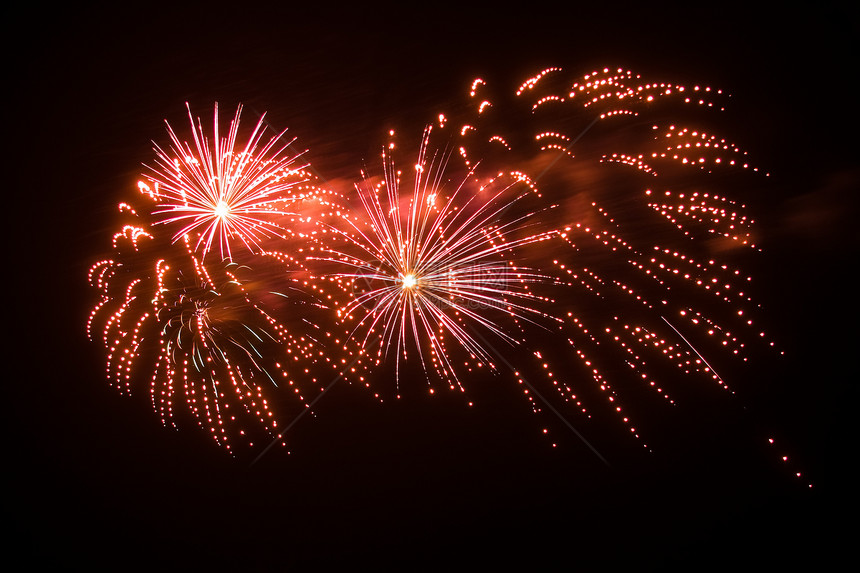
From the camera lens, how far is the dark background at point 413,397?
1317 mm

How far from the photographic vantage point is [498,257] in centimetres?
138

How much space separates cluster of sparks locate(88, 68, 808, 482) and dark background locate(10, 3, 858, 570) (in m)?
0.11

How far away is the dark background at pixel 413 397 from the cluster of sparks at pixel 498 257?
11cm

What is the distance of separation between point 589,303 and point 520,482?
630 millimetres

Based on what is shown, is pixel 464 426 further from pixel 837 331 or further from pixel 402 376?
pixel 837 331

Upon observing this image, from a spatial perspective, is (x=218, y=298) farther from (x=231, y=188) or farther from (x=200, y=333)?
(x=231, y=188)

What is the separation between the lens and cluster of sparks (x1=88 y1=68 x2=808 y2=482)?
1.35 m

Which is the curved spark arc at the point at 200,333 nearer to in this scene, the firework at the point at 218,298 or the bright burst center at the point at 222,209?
A: the firework at the point at 218,298

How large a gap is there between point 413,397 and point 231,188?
3.19ft

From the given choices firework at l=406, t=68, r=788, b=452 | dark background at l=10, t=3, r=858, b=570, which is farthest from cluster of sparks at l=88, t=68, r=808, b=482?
dark background at l=10, t=3, r=858, b=570

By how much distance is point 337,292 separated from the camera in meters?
1.49

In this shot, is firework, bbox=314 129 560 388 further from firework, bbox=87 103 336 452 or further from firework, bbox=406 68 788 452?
firework, bbox=87 103 336 452

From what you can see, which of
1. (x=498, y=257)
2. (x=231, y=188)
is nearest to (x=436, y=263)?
(x=498, y=257)

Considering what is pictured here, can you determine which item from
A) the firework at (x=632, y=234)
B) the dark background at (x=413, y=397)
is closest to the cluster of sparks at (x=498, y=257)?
the firework at (x=632, y=234)
